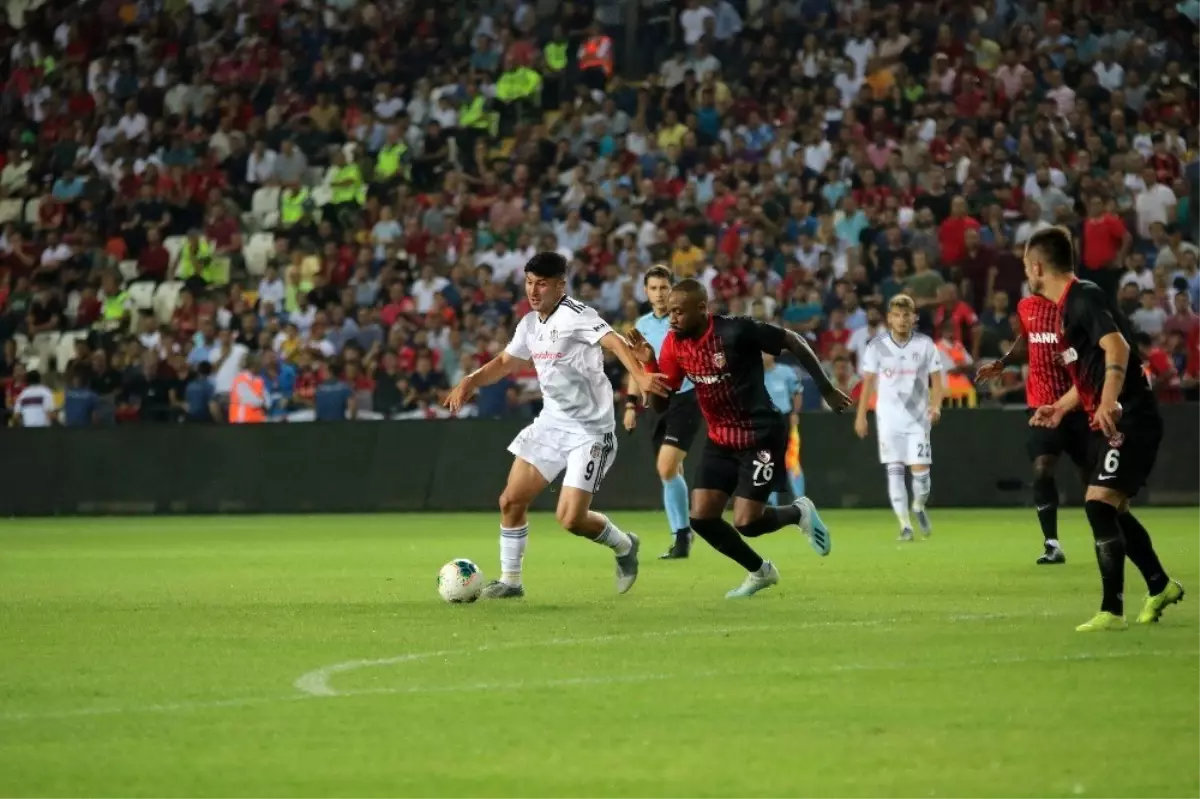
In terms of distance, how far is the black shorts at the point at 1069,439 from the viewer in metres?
17.3

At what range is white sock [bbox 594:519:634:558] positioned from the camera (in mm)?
14203

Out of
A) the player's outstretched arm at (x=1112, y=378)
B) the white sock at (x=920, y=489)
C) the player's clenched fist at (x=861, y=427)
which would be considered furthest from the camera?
the white sock at (x=920, y=489)

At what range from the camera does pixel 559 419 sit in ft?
46.2

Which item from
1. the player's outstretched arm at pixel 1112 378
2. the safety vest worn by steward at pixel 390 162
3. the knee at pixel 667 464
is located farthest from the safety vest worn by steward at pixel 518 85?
the player's outstretched arm at pixel 1112 378

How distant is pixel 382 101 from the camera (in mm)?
34406

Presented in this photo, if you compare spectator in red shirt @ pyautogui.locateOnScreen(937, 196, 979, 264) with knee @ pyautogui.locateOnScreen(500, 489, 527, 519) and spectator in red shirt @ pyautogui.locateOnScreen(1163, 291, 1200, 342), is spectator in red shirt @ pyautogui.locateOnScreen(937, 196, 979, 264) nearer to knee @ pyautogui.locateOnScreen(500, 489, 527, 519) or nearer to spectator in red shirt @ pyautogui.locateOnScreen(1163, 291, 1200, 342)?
spectator in red shirt @ pyautogui.locateOnScreen(1163, 291, 1200, 342)

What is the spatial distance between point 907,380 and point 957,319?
419 centimetres

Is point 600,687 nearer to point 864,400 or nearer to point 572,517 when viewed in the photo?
point 572,517

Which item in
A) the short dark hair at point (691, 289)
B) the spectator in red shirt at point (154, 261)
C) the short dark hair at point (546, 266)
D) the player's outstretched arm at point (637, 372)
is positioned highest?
the spectator in red shirt at point (154, 261)

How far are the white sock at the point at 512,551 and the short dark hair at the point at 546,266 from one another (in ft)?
5.52

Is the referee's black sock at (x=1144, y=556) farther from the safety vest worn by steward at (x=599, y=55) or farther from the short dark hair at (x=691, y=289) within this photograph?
the safety vest worn by steward at (x=599, y=55)

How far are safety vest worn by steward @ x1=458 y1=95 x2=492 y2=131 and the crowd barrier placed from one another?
7.17 metres

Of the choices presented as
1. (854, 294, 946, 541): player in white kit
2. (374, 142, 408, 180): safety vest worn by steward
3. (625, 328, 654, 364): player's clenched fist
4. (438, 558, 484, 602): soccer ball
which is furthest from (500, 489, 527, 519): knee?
(374, 142, 408, 180): safety vest worn by steward

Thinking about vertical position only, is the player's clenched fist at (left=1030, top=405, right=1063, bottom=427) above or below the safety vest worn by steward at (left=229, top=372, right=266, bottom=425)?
below
